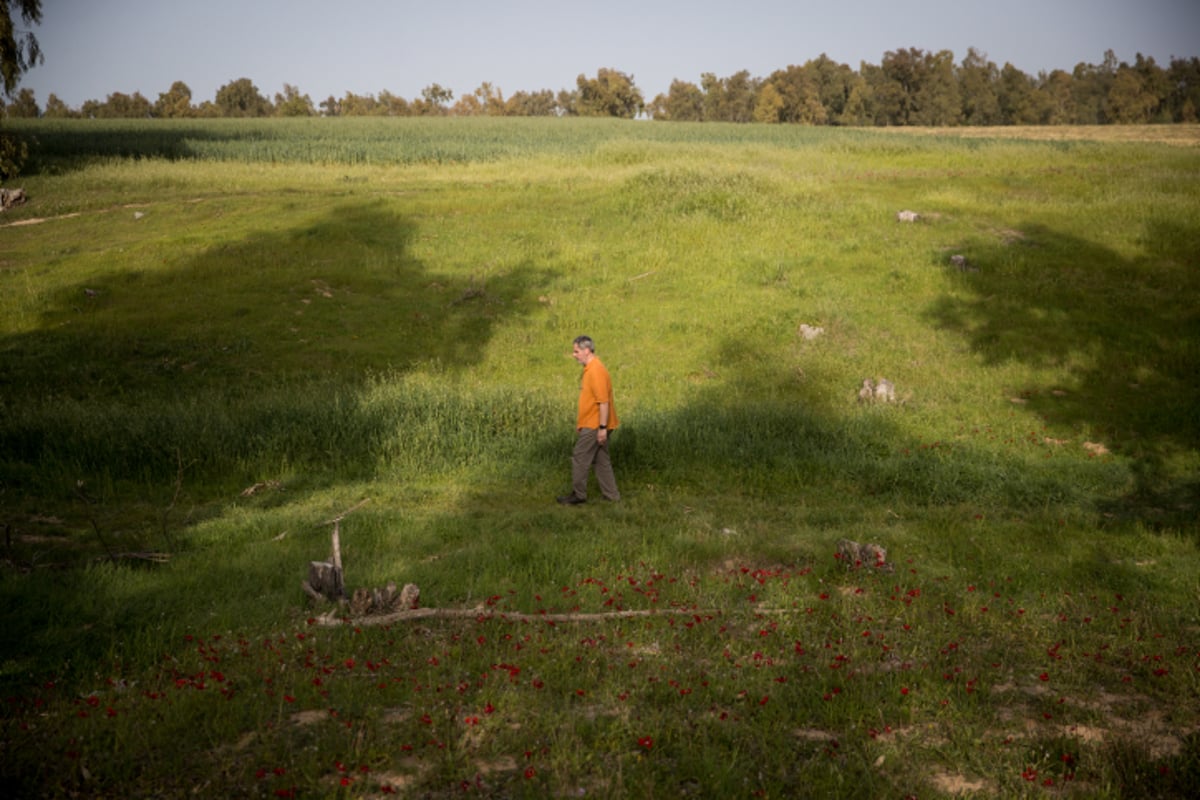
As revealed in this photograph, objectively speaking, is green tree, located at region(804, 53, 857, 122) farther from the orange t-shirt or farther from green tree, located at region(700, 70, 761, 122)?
the orange t-shirt

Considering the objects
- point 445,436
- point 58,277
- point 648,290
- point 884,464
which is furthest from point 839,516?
point 58,277

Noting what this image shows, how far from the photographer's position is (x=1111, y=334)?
20672 millimetres

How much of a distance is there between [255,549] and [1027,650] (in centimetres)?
828

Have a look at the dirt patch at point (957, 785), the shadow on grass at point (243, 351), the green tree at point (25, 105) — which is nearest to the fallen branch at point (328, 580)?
the shadow on grass at point (243, 351)

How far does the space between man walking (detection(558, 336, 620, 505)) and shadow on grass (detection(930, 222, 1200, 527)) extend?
25.2 ft

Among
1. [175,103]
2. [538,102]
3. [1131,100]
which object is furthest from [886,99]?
[175,103]

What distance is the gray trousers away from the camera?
12195 millimetres

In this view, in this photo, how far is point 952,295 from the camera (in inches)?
915

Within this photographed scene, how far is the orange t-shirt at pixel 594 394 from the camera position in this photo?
11.9 meters

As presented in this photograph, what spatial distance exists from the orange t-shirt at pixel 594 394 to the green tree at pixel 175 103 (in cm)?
12785

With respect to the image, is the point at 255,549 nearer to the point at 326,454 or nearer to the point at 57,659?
the point at 57,659

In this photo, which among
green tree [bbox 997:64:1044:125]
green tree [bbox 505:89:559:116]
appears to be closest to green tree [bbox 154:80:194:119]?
green tree [bbox 505:89:559:116]

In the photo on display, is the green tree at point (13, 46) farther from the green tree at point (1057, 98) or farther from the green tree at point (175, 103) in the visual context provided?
the green tree at point (1057, 98)

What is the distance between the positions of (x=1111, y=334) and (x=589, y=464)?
50.5 ft
